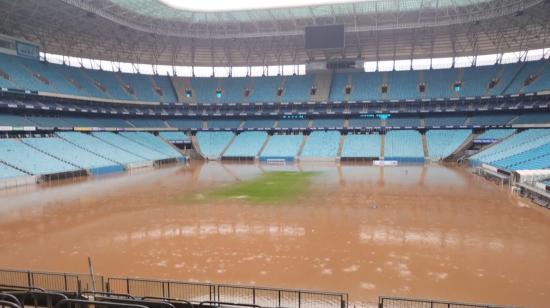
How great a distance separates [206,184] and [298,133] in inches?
1406

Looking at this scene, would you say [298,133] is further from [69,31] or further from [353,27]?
[69,31]

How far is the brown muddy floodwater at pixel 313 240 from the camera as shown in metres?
12.4

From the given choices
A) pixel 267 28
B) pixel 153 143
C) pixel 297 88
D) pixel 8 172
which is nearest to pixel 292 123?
pixel 297 88

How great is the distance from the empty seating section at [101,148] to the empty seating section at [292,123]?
2796 centimetres

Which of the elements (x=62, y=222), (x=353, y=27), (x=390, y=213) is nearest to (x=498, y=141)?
(x=353, y=27)

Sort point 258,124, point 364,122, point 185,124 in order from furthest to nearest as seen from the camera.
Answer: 1. point 185,124
2. point 258,124
3. point 364,122

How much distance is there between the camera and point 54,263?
14133 millimetres

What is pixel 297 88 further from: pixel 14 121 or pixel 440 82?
pixel 14 121

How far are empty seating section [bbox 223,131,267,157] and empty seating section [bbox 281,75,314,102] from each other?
358 inches

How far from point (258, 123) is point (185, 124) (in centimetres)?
1503

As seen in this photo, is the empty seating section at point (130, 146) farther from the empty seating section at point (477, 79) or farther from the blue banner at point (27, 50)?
the empty seating section at point (477, 79)

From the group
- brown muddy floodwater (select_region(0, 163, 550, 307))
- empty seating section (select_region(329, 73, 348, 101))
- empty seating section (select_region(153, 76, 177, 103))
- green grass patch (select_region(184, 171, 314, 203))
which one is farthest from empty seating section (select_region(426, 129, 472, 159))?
empty seating section (select_region(153, 76, 177, 103))

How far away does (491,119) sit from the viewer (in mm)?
58781

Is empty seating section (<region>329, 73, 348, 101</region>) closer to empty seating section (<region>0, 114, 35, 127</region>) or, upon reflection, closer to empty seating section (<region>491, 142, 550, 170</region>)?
empty seating section (<region>491, 142, 550, 170</region>)
